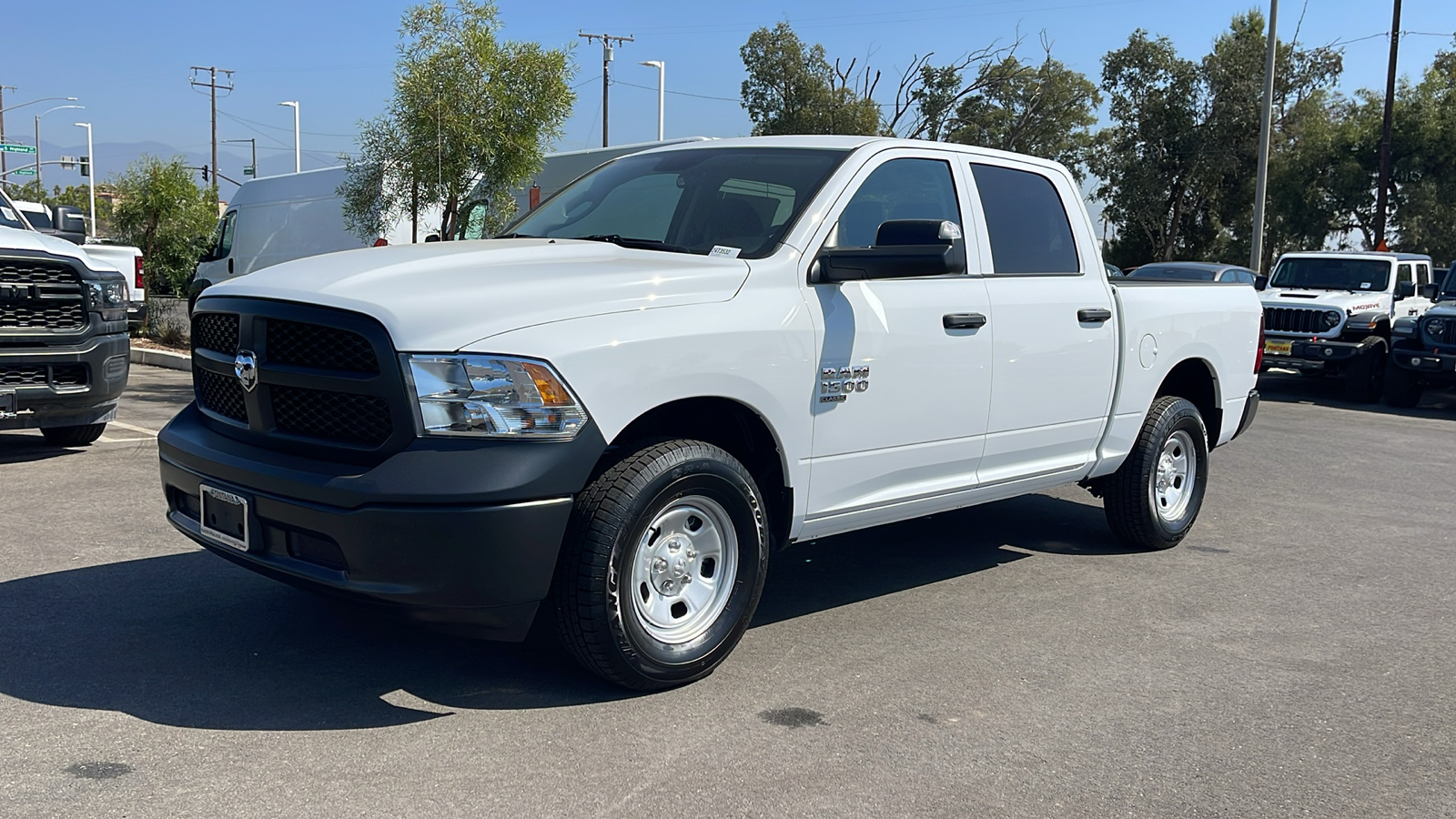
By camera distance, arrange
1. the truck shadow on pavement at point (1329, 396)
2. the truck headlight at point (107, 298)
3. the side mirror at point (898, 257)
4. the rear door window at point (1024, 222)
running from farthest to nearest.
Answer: the truck shadow on pavement at point (1329, 396) → the truck headlight at point (107, 298) → the rear door window at point (1024, 222) → the side mirror at point (898, 257)

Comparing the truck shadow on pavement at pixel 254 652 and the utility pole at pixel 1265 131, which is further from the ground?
the utility pole at pixel 1265 131

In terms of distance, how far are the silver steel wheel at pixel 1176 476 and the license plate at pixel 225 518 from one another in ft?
14.8

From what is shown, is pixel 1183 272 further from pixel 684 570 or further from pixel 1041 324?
pixel 684 570

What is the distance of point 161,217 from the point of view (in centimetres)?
2641

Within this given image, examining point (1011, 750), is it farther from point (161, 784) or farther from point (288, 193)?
point (288, 193)

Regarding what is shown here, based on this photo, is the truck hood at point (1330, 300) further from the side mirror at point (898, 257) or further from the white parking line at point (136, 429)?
the white parking line at point (136, 429)

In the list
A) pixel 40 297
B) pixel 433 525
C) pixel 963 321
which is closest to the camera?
pixel 433 525

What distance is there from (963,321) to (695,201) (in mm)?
1183

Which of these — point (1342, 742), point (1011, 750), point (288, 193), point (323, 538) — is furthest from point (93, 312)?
point (288, 193)

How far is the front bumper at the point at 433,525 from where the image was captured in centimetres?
350

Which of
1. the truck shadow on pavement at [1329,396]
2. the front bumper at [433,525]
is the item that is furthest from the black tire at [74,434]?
the truck shadow on pavement at [1329,396]

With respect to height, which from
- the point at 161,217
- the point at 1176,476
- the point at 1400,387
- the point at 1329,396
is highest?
the point at 161,217

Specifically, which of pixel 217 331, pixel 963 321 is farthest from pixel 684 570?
pixel 217 331

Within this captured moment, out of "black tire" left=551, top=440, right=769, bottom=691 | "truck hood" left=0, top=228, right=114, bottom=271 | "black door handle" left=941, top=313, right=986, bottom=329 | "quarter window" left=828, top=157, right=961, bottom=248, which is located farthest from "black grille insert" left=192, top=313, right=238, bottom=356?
"truck hood" left=0, top=228, right=114, bottom=271
